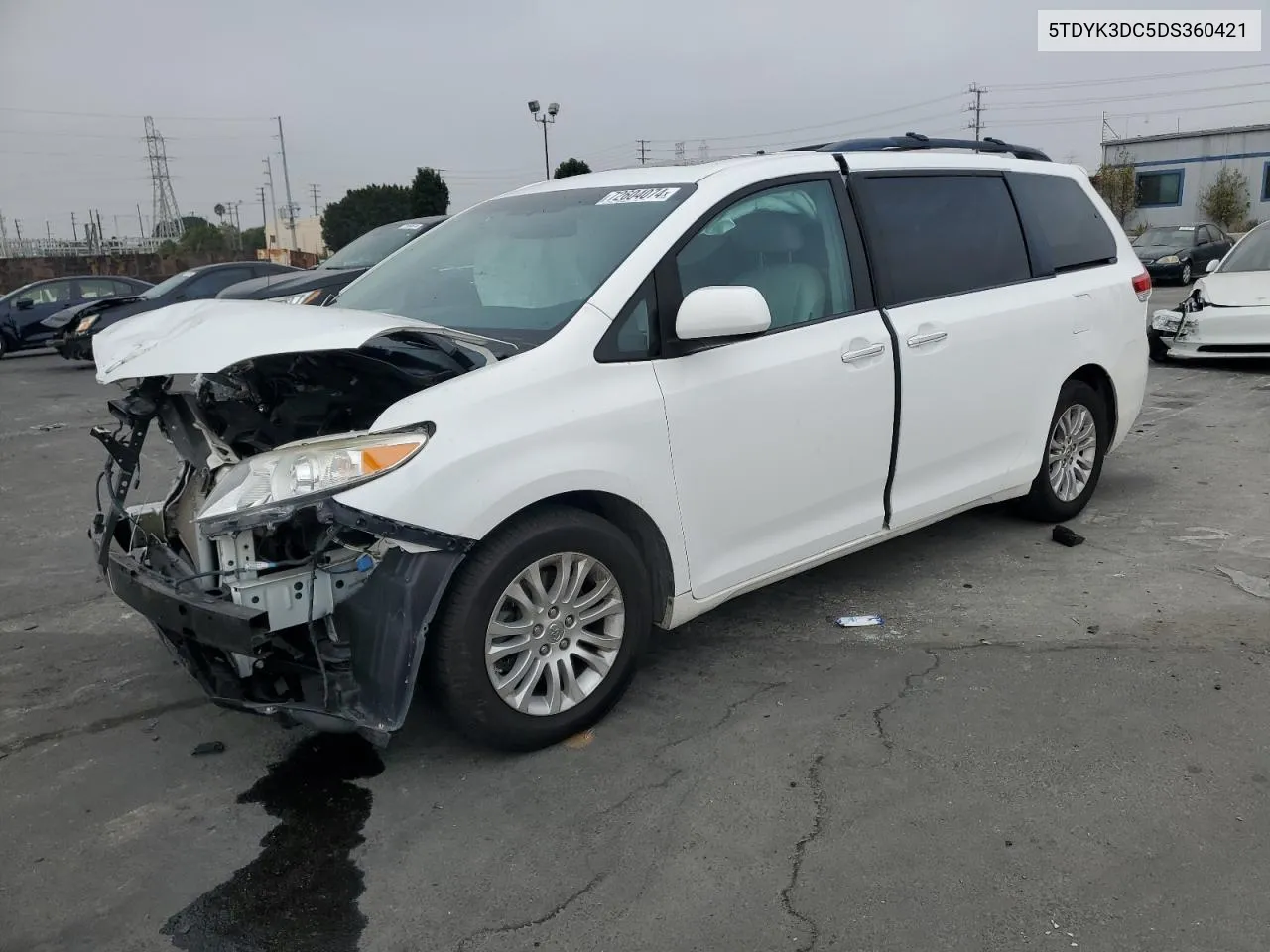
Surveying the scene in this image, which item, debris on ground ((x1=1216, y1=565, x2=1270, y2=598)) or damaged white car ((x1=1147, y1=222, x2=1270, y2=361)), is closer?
debris on ground ((x1=1216, y1=565, x2=1270, y2=598))

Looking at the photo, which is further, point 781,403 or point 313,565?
point 781,403

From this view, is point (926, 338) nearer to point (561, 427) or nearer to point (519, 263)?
point (519, 263)

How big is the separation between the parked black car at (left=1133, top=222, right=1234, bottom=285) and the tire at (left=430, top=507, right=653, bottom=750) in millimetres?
22281

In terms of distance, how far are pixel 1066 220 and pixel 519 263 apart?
3.09 metres

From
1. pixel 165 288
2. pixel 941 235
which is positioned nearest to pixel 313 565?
pixel 941 235

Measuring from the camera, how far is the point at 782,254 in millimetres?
4012

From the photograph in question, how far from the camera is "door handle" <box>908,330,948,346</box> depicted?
14.0 ft

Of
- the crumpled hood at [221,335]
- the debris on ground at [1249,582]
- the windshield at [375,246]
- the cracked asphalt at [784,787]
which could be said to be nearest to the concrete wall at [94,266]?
the windshield at [375,246]

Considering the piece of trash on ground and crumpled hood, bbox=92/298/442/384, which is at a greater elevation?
crumpled hood, bbox=92/298/442/384

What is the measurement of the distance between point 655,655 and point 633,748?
2.50 feet

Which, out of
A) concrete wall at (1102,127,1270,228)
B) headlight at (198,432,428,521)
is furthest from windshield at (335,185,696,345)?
concrete wall at (1102,127,1270,228)

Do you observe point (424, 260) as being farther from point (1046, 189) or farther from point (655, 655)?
point (1046, 189)

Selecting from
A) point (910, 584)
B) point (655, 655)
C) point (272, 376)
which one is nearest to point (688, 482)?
point (655, 655)

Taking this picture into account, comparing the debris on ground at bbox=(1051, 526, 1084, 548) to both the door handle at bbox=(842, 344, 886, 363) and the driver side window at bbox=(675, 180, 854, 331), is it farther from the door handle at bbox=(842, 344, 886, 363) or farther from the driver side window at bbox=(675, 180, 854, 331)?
the driver side window at bbox=(675, 180, 854, 331)
